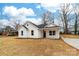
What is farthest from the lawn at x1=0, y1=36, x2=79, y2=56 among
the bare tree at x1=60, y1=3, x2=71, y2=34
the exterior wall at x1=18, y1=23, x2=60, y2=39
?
the bare tree at x1=60, y1=3, x2=71, y2=34

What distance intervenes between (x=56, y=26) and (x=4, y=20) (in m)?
0.62

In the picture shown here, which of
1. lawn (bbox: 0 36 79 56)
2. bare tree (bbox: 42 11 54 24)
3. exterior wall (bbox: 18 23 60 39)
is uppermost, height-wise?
bare tree (bbox: 42 11 54 24)

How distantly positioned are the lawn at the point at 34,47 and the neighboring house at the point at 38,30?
0.06 m

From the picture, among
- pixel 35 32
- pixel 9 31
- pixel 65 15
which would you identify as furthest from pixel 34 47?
pixel 65 15

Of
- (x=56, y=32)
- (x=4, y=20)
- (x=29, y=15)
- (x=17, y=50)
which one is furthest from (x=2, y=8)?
(x=56, y=32)

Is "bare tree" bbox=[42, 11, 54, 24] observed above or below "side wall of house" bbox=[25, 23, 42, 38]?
above

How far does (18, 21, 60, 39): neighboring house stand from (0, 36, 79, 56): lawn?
0.20ft

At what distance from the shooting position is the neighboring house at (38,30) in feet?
9.30

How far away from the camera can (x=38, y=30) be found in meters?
2.86

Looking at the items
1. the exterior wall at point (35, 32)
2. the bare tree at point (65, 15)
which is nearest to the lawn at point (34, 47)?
the exterior wall at point (35, 32)

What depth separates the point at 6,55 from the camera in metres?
2.83

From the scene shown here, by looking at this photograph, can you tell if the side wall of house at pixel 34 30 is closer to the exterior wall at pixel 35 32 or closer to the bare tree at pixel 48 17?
the exterior wall at pixel 35 32

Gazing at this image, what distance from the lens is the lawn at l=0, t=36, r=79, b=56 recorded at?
281 centimetres

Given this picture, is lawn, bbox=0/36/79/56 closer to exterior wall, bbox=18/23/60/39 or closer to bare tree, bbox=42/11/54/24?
exterior wall, bbox=18/23/60/39
